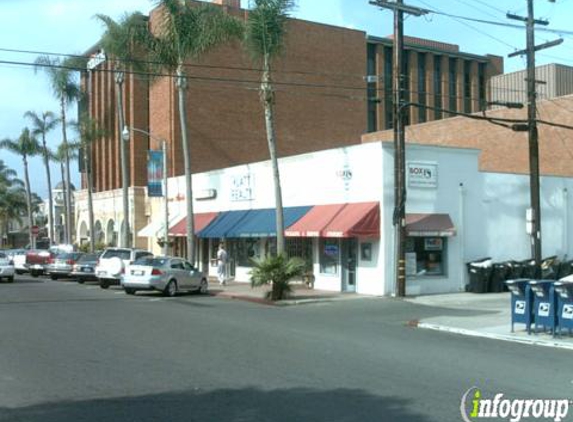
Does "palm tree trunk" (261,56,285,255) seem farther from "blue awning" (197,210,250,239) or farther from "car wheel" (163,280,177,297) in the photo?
"blue awning" (197,210,250,239)

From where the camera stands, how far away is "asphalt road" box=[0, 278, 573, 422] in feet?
24.9

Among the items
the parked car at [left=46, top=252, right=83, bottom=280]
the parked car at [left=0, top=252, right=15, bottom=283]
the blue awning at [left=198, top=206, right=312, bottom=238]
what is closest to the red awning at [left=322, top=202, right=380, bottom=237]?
the blue awning at [left=198, top=206, right=312, bottom=238]

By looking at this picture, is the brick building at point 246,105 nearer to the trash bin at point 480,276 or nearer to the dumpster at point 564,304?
the trash bin at point 480,276

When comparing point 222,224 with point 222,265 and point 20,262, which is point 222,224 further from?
point 20,262

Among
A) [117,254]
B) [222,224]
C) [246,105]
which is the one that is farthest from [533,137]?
[246,105]

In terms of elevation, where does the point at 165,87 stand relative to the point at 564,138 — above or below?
above

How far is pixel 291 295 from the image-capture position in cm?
2428

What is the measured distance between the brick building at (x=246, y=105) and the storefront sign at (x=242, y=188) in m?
9.34

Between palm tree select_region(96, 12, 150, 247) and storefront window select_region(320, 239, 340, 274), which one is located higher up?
palm tree select_region(96, 12, 150, 247)

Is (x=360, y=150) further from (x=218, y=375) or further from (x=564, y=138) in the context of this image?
(x=218, y=375)

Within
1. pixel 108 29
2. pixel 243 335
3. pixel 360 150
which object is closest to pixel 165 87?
pixel 108 29

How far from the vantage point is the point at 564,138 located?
34562mm

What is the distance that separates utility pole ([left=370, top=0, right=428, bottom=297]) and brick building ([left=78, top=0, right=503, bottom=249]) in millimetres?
16673

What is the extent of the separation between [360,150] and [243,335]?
13.0m
